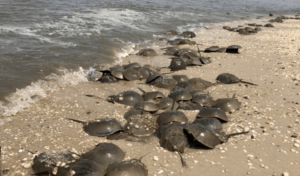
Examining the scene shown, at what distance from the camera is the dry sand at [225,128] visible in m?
3.28

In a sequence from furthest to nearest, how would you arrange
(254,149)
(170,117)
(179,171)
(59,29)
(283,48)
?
(59,29) → (283,48) → (170,117) → (254,149) → (179,171)

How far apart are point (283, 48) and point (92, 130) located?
7281 mm

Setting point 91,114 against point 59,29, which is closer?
point 91,114

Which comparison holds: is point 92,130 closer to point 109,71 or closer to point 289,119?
point 109,71

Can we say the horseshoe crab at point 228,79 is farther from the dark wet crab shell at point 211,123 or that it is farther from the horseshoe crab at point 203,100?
the dark wet crab shell at point 211,123

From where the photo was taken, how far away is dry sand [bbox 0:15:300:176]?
3277 millimetres

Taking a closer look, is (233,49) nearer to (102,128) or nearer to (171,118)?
(171,118)

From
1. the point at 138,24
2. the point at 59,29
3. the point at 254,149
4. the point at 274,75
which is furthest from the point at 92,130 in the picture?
the point at 138,24

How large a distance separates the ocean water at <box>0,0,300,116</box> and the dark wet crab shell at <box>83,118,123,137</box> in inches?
56.5

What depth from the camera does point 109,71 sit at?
5.96 metres

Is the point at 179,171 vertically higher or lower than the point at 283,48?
lower

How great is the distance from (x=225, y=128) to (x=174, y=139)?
39.6 inches

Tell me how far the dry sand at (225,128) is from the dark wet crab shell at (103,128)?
0.08 meters

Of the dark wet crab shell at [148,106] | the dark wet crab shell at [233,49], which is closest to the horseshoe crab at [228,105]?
the dark wet crab shell at [148,106]
